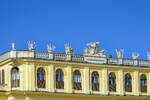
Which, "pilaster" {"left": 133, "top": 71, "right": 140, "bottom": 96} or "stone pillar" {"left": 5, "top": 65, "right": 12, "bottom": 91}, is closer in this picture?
"stone pillar" {"left": 5, "top": 65, "right": 12, "bottom": 91}

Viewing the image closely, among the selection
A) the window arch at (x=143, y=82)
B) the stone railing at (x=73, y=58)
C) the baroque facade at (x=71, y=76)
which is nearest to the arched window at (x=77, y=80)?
the baroque facade at (x=71, y=76)

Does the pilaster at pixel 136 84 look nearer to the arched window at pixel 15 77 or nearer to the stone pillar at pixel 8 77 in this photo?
the arched window at pixel 15 77

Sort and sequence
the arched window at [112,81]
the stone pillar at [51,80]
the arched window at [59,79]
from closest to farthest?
the stone pillar at [51,80]
the arched window at [59,79]
the arched window at [112,81]

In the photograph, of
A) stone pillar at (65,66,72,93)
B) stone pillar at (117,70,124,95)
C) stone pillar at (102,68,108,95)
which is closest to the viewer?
stone pillar at (65,66,72,93)

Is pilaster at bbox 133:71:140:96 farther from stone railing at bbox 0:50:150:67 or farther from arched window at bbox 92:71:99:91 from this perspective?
arched window at bbox 92:71:99:91

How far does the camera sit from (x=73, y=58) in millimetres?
55094

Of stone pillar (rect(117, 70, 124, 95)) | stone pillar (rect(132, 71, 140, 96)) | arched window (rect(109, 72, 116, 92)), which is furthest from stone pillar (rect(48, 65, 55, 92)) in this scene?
stone pillar (rect(132, 71, 140, 96))

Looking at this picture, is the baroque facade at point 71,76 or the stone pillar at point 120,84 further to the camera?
the stone pillar at point 120,84

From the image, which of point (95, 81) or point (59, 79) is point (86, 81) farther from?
point (59, 79)

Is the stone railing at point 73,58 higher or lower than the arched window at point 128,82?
higher

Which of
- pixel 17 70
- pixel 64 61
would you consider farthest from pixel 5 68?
pixel 64 61

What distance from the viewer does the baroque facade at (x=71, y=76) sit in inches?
2061

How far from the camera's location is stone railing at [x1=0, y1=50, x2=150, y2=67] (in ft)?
173

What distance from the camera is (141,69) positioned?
58844 mm
